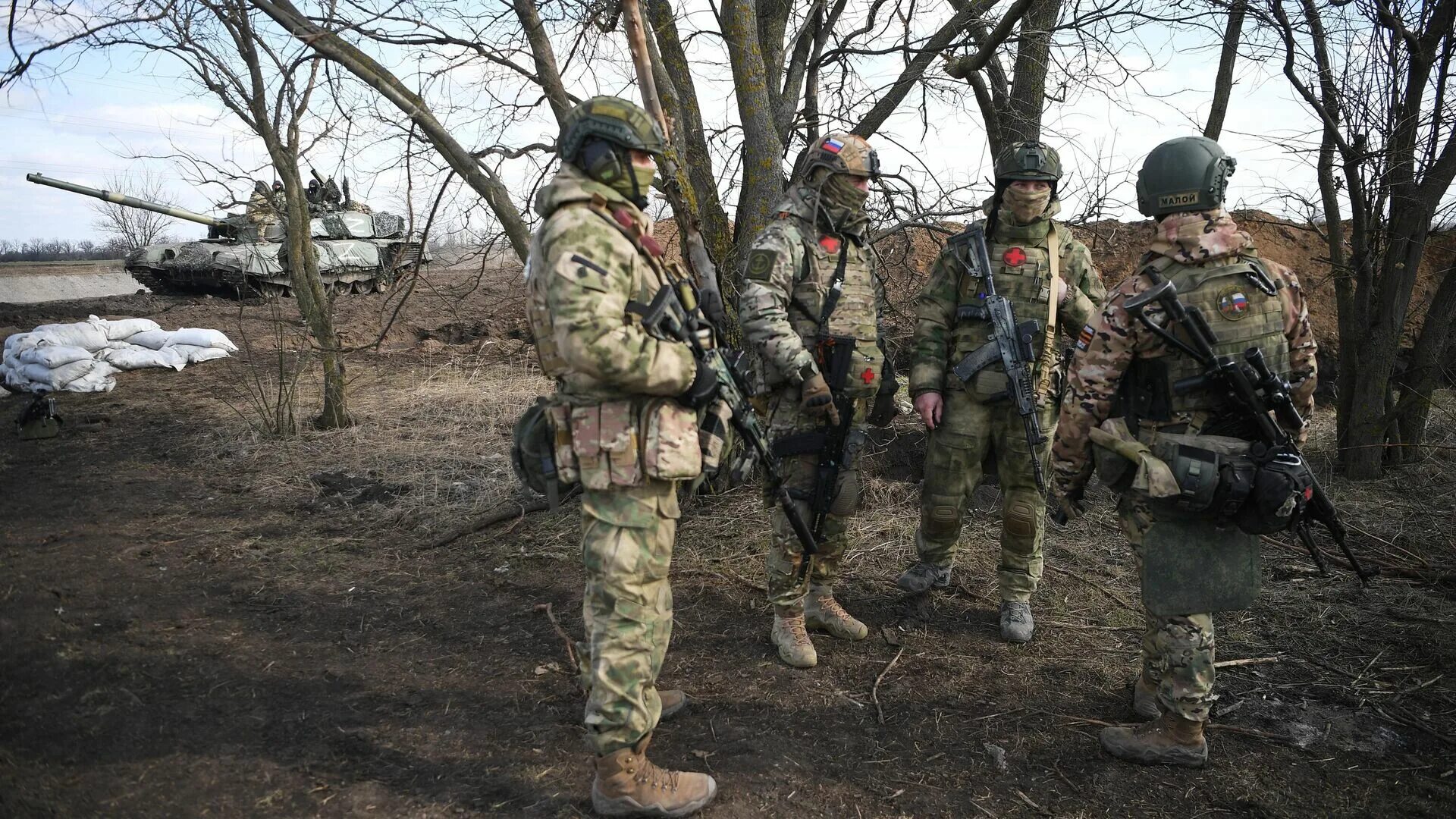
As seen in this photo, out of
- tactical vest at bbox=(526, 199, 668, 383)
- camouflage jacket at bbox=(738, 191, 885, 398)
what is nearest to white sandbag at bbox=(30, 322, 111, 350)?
camouflage jacket at bbox=(738, 191, 885, 398)

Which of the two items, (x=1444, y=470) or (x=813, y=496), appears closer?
(x=813, y=496)

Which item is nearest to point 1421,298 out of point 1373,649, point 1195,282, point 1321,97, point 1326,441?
point 1326,441

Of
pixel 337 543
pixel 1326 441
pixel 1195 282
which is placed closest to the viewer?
A: pixel 1195 282

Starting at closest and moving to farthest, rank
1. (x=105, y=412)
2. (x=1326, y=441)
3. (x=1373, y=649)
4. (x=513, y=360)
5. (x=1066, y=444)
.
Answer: (x=1066, y=444) < (x=1373, y=649) < (x=1326, y=441) < (x=105, y=412) < (x=513, y=360)

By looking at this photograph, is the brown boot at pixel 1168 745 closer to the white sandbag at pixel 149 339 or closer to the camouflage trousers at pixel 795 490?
the camouflage trousers at pixel 795 490

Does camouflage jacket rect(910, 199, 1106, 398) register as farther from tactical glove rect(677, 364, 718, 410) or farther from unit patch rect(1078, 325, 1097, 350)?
tactical glove rect(677, 364, 718, 410)

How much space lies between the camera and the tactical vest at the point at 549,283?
8.07 ft

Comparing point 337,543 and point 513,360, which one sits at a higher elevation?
point 513,360

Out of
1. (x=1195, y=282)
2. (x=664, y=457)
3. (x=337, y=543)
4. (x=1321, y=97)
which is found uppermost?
(x=1321, y=97)

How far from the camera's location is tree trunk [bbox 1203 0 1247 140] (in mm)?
5781

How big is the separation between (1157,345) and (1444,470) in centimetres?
437

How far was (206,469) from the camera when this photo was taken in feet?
22.7

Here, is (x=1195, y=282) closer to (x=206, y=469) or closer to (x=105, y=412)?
(x=206, y=469)

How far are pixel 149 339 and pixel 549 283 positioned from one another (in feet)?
39.5
